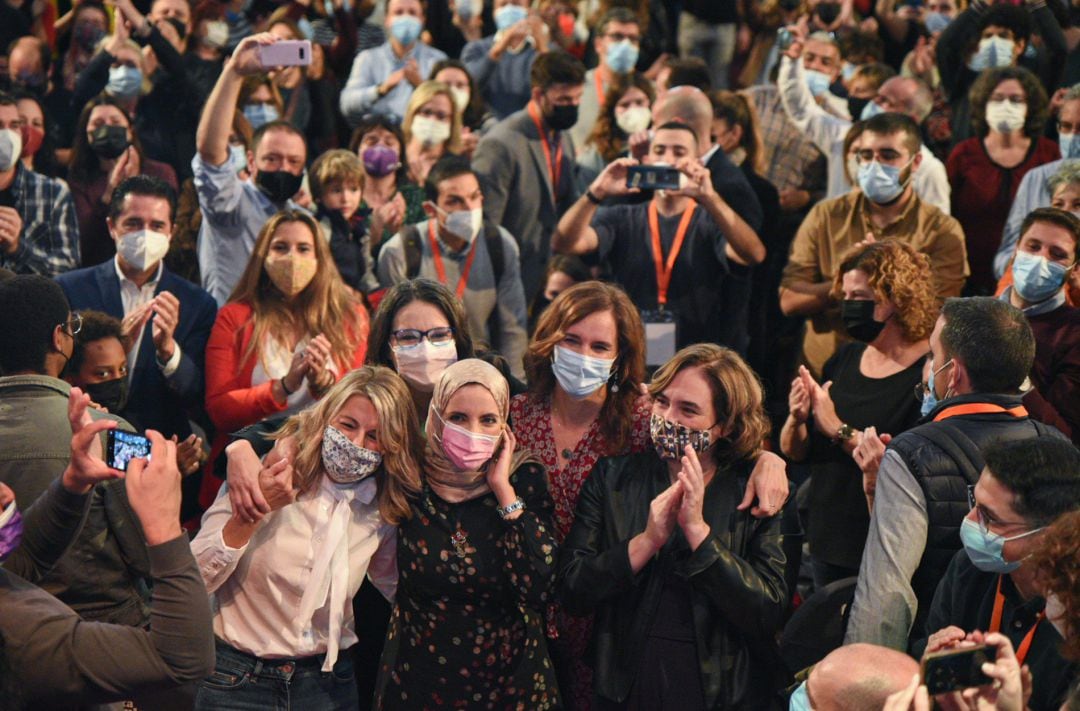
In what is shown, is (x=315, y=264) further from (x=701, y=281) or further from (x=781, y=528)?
(x=781, y=528)

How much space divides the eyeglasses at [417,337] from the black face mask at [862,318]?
154 cm

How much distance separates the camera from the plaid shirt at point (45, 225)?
672cm

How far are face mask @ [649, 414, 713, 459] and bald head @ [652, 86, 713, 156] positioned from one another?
121 inches

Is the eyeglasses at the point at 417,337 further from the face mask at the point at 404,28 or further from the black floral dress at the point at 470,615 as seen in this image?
the face mask at the point at 404,28

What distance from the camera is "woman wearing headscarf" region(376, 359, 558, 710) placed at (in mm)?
4230

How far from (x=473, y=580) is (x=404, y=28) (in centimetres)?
623

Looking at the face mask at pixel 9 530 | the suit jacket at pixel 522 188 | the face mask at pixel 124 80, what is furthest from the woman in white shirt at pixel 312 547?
the face mask at pixel 124 80

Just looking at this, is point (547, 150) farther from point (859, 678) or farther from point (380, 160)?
point (859, 678)

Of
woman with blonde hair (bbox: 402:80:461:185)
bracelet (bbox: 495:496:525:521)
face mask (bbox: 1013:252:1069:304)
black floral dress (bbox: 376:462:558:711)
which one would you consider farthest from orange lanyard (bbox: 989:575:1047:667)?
woman with blonde hair (bbox: 402:80:461:185)

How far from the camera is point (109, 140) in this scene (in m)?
7.56

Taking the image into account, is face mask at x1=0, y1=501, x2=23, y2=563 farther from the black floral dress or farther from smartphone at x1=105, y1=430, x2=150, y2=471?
the black floral dress

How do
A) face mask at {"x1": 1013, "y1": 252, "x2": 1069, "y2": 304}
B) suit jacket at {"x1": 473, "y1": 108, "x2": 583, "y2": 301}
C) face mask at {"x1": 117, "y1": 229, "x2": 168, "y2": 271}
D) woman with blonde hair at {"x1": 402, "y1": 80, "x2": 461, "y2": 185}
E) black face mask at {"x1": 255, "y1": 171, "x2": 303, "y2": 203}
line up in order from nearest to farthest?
face mask at {"x1": 1013, "y1": 252, "x2": 1069, "y2": 304} → face mask at {"x1": 117, "y1": 229, "x2": 168, "y2": 271} → black face mask at {"x1": 255, "y1": 171, "x2": 303, "y2": 203} → suit jacket at {"x1": 473, "y1": 108, "x2": 583, "y2": 301} → woman with blonde hair at {"x1": 402, "y1": 80, "x2": 461, "y2": 185}

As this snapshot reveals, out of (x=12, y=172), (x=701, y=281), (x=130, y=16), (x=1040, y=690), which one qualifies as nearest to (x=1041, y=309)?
(x=701, y=281)

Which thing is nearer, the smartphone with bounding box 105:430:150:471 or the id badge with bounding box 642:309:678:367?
the smartphone with bounding box 105:430:150:471
